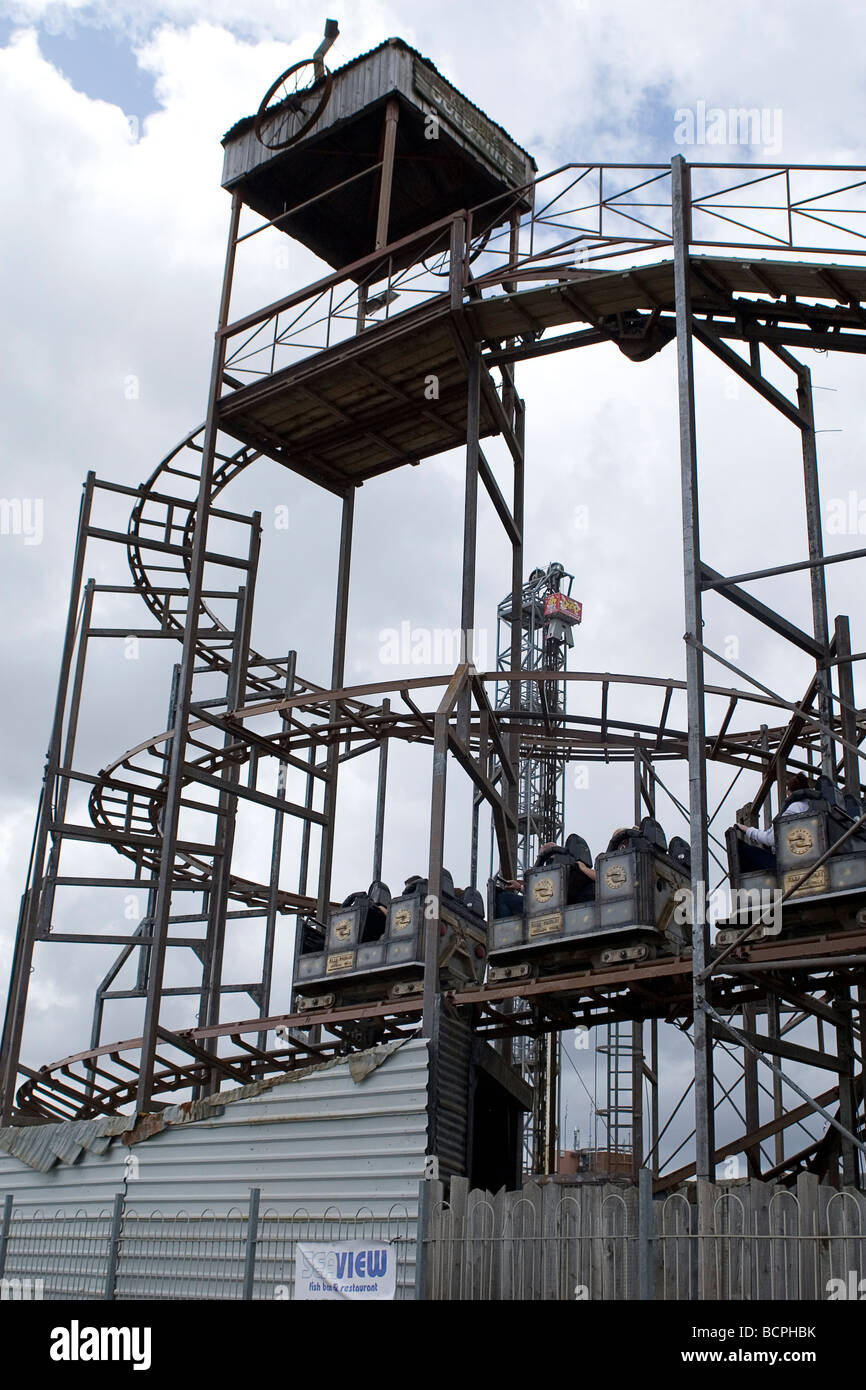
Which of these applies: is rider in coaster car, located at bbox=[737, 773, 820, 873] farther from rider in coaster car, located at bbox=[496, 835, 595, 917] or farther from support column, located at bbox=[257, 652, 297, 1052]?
support column, located at bbox=[257, 652, 297, 1052]

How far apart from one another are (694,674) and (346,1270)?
278 inches

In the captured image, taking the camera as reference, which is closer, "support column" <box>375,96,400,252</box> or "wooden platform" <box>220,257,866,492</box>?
"wooden platform" <box>220,257,866,492</box>

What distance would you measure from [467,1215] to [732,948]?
3.75m

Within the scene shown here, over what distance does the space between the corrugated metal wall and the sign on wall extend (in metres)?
3.50

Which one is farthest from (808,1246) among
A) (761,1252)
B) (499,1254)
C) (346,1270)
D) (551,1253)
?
(346,1270)

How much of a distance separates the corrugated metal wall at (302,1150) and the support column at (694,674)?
3522mm

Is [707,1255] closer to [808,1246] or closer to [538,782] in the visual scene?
[808,1246]

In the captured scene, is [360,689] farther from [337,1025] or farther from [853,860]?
[853,860]

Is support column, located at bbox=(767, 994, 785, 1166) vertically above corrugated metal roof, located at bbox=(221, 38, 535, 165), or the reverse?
corrugated metal roof, located at bbox=(221, 38, 535, 165)

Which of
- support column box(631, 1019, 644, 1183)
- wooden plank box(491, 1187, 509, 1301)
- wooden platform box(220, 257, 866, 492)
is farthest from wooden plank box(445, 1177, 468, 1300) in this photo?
wooden platform box(220, 257, 866, 492)

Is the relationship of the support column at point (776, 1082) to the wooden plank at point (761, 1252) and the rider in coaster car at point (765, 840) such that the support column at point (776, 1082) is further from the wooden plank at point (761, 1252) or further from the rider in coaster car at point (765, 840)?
the wooden plank at point (761, 1252)

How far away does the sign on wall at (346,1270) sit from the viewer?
11297 millimetres

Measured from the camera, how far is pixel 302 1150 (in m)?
17.0

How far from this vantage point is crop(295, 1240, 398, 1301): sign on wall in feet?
37.1
